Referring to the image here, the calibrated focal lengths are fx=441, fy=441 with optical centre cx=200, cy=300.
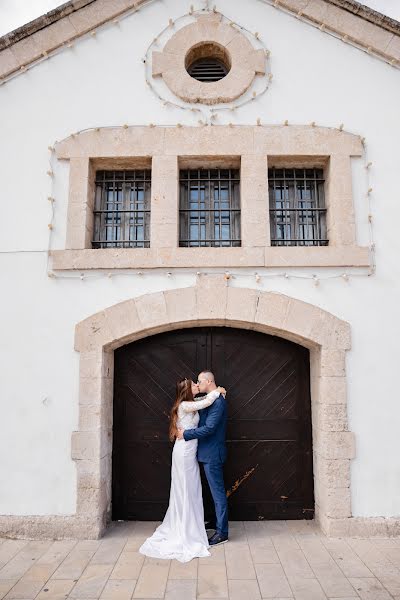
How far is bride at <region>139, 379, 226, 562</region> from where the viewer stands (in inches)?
163

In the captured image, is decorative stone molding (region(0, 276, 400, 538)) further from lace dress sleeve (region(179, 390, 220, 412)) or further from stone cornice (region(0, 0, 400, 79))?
stone cornice (region(0, 0, 400, 79))

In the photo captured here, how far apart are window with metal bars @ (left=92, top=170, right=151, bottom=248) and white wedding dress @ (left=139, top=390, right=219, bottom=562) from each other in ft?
6.68

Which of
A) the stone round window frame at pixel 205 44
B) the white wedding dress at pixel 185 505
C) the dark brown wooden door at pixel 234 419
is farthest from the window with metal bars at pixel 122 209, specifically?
the white wedding dress at pixel 185 505

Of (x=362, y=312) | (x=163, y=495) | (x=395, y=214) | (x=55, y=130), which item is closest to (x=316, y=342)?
(x=362, y=312)

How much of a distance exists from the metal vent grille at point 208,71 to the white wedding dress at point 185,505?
12.4 ft

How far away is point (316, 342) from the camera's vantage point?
183 inches

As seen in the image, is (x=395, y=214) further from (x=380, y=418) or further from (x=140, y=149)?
(x=140, y=149)

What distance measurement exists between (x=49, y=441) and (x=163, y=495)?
1.41 meters

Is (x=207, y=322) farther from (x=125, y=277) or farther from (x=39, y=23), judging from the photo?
(x=39, y=23)

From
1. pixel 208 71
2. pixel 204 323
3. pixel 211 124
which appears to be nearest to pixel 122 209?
pixel 211 124

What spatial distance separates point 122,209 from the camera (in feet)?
17.3

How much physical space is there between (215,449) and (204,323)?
51.8 inches

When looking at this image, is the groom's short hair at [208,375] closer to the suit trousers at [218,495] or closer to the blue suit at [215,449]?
the blue suit at [215,449]

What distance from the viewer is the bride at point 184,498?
4.15 m
